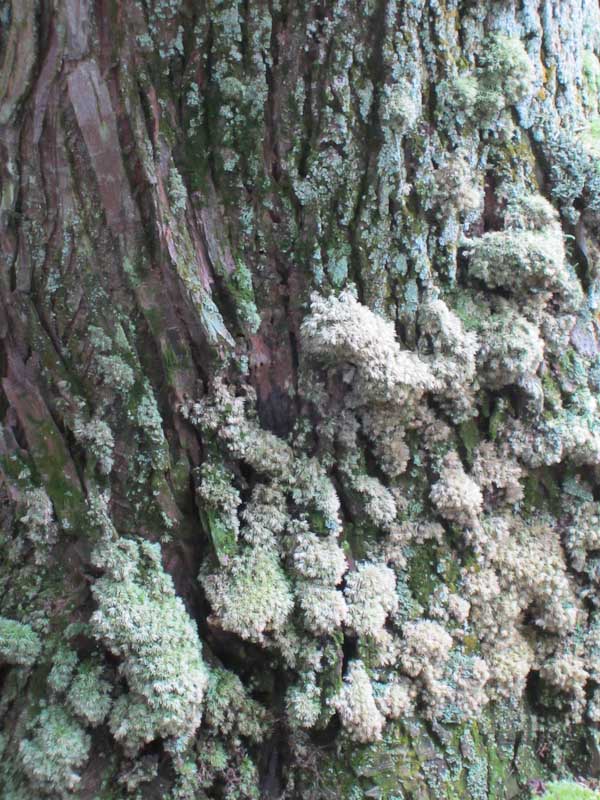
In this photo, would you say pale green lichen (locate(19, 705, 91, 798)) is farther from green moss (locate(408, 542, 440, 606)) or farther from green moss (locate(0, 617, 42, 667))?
green moss (locate(408, 542, 440, 606))

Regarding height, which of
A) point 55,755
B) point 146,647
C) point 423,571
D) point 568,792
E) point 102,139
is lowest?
point 55,755

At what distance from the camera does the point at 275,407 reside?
2.31 m

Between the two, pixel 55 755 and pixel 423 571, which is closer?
pixel 55 755

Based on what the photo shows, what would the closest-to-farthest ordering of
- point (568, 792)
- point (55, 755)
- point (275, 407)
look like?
point (55, 755), point (568, 792), point (275, 407)

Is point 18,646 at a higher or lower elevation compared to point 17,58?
lower

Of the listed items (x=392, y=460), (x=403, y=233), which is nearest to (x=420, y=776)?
(x=392, y=460)

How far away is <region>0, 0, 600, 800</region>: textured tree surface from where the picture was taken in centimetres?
210

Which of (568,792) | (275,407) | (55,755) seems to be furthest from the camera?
(275,407)

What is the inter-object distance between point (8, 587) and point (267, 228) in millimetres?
1476

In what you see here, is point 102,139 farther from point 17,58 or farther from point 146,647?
point 146,647

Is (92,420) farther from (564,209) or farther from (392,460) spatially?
(564,209)

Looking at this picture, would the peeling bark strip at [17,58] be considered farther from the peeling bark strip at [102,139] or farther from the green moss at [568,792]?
the green moss at [568,792]

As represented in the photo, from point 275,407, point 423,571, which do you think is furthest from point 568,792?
point 275,407

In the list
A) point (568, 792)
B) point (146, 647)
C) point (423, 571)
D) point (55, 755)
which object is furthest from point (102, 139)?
point (568, 792)
